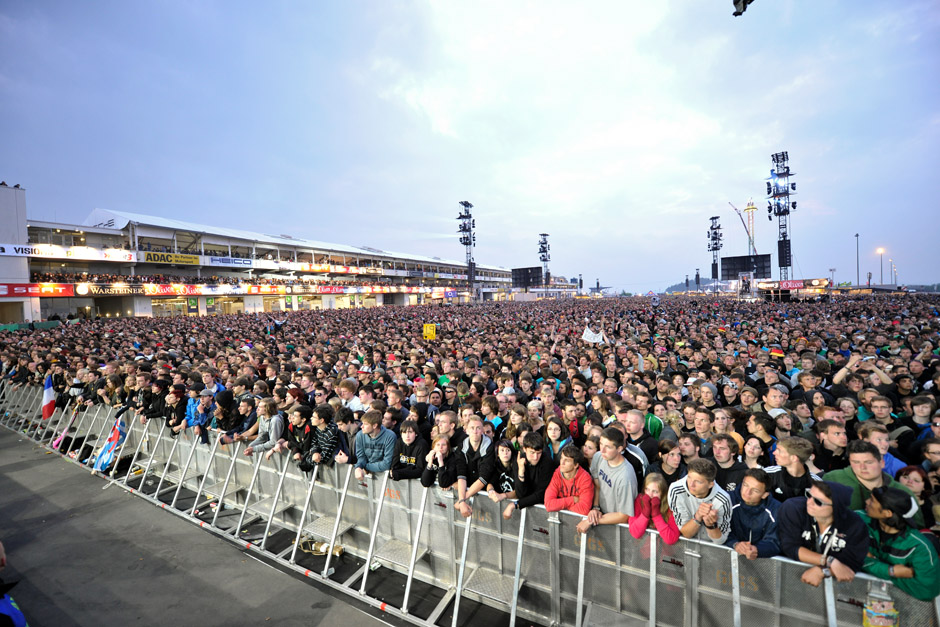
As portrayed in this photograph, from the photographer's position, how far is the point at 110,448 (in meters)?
8.07

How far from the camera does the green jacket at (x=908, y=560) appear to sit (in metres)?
2.60

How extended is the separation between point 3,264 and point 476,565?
4729 cm

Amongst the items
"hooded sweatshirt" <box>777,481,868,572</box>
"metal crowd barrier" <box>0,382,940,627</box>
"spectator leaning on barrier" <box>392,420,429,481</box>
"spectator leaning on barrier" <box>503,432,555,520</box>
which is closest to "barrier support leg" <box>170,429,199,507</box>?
"metal crowd barrier" <box>0,382,940,627</box>

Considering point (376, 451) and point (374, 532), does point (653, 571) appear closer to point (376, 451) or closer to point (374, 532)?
point (374, 532)

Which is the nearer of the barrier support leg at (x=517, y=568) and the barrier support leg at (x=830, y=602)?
the barrier support leg at (x=830, y=602)

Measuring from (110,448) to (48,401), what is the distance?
3.45m

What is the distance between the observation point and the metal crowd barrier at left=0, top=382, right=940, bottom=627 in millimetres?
3135

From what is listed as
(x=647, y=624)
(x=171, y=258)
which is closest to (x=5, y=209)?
(x=171, y=258)

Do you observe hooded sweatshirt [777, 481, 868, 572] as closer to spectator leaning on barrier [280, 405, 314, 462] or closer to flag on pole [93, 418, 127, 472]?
spectator leaning on barrier [280, 405, 314, 462]

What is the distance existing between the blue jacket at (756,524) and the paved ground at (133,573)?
3598mm

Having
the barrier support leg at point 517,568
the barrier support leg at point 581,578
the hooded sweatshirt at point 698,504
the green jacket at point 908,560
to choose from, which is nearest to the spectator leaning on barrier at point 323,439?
the barrier support leg at point 517,568

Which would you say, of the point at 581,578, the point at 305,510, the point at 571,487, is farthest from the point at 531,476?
the point at 305,510

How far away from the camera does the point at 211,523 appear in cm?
623

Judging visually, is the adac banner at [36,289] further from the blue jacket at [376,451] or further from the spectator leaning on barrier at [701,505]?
the spectator leaning on barrier at [701,505]
